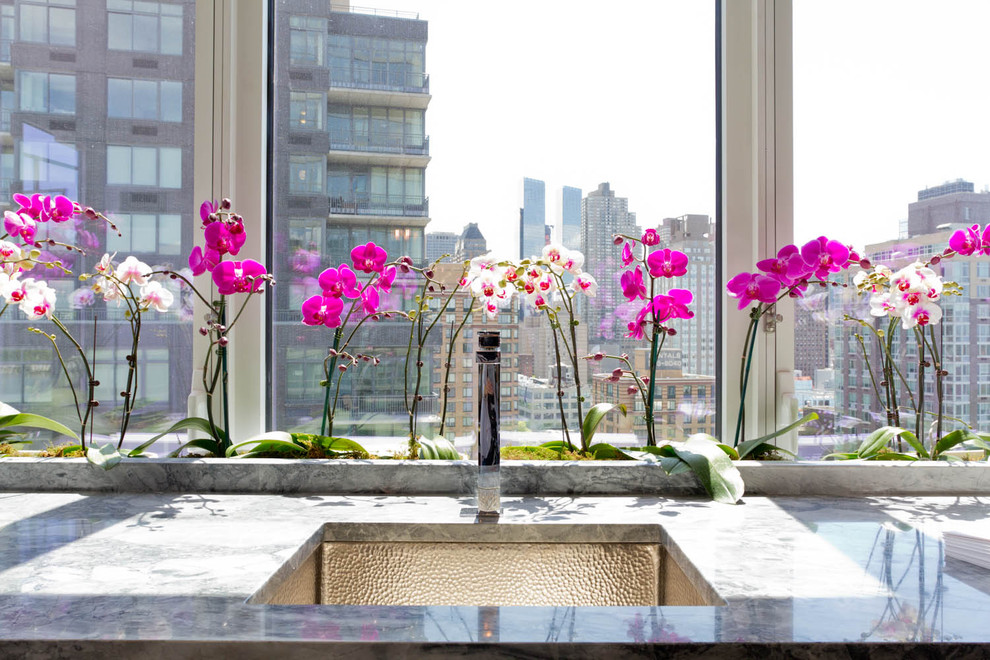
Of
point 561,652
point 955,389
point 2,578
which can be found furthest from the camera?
point 955,389

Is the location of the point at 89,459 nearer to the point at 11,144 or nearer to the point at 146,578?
the point at 146,578

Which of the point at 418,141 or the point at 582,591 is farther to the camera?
the point at 418,141

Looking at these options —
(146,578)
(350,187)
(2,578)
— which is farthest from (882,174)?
(2,578)

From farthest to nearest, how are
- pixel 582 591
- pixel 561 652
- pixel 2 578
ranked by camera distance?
1. pixel 582 591
2. pixel 2 578
3. pixel 561 652

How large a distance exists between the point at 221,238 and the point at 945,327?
160cm

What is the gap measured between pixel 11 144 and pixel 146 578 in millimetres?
1247

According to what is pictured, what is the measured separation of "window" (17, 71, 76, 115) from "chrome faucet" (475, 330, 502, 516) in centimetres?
118

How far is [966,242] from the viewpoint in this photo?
146cm

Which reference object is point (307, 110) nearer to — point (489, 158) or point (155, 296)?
point (489, 158)

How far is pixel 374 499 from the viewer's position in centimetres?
131

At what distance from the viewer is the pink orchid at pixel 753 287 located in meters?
1.47

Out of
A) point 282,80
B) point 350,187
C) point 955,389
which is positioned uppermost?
point 282,80

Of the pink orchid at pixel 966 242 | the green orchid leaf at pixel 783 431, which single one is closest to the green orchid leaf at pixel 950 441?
the green orchid leaf at pixel 783 431

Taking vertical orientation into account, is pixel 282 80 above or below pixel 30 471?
above
